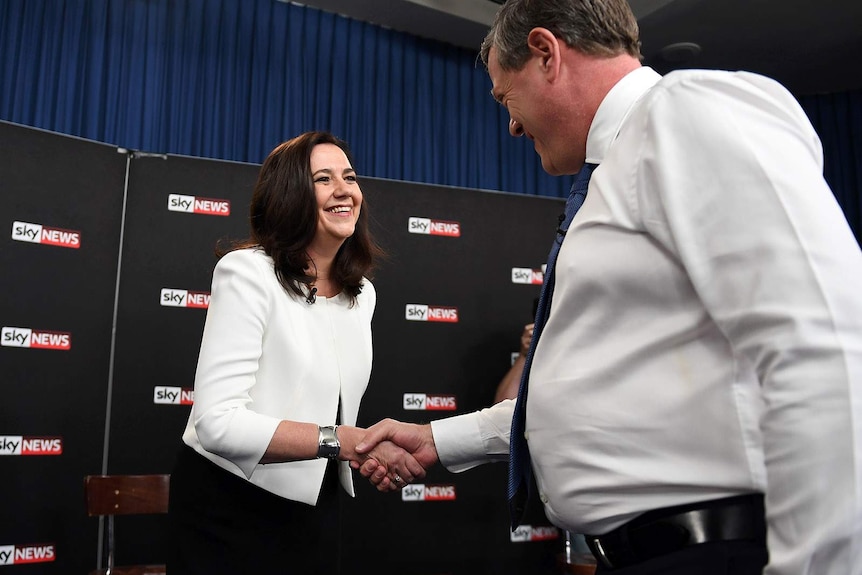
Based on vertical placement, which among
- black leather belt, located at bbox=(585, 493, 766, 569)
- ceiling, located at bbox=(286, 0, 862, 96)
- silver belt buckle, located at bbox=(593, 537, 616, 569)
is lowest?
silver belt buckle, located at bbox=(593, 537, 616, 569)

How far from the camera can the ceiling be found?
5398 mm

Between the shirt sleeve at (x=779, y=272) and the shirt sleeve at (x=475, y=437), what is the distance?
1.07 metres

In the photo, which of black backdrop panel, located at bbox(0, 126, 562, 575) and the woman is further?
black backdrop panel, located at bbox(0, 126, 562, 575)

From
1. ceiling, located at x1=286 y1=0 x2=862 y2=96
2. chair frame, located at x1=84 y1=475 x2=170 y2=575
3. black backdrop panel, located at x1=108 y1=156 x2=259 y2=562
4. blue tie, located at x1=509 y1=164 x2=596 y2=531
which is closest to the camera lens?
blue tie, located at x1=509 y1=164 x2=596 y2=531

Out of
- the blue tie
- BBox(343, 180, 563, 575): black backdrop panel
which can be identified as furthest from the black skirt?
BBox(343, 180, 563, 575): black backdrop panel

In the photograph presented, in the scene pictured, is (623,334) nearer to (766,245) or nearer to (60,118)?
(766,245)

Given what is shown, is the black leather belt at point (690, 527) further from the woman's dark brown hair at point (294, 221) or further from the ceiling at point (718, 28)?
the ceiling at point (718, 28)

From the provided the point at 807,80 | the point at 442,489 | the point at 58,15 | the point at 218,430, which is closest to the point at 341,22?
the point at 58,15

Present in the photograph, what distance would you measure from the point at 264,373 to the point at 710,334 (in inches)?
52.4

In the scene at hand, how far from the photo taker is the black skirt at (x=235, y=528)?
6.41 ft

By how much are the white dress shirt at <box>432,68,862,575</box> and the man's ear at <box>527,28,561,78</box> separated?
1.11 ft

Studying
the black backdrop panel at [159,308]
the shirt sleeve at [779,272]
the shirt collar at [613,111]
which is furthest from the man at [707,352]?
the black backdrop panel at [159,308]

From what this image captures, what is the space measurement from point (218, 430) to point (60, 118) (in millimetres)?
3514

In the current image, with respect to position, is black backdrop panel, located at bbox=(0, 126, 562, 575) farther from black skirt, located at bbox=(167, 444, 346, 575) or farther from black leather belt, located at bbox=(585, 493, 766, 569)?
black leather belt, located at bbox=(585, 493, 766, 569)
